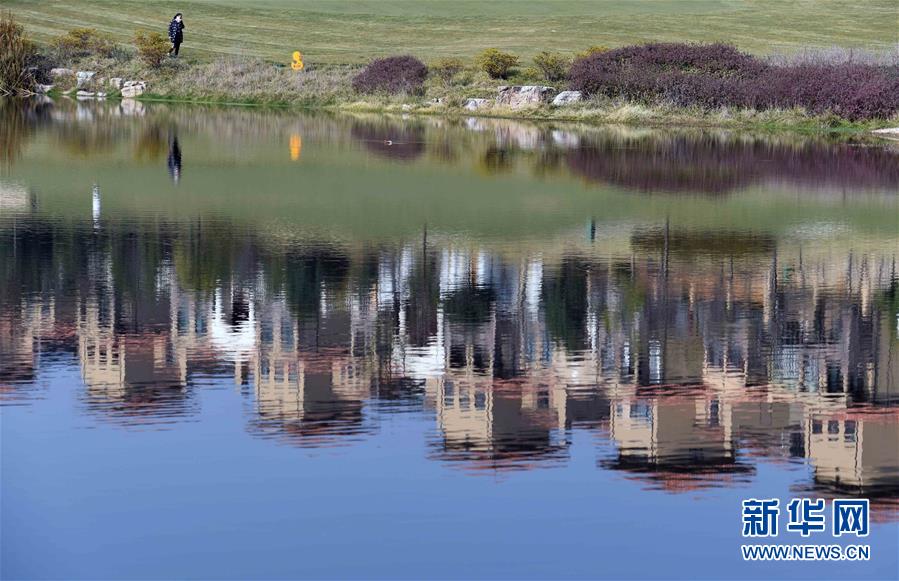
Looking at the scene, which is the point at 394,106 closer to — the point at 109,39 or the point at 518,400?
the point at 109,39

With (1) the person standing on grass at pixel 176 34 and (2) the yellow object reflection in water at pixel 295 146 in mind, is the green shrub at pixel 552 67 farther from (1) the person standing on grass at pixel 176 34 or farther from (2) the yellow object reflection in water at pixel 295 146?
(2) the yellow object reflection in water at pixel 295 146

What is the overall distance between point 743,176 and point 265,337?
21.8m

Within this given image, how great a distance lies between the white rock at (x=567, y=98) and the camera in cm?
6169

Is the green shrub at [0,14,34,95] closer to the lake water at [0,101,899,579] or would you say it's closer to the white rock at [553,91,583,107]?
the white rock at [553,91,583,107]

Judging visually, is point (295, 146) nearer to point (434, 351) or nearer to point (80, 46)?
point (434, 351)

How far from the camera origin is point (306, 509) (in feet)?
37.6

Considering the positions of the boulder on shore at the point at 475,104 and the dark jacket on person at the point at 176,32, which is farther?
the dark jacket on person at the point at 176,32

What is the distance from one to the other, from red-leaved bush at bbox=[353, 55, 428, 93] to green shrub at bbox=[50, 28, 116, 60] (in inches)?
621

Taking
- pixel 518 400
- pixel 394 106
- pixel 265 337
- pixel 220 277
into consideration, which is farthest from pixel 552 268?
pixel 394 106

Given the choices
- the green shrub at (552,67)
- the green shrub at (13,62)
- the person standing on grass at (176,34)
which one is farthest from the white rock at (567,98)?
Result: the green shrub at (13,62)

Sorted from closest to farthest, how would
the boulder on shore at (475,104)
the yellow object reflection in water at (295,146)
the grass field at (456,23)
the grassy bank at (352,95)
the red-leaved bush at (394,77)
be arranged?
the yellow object reflection in water at (295,146) → the grassy bank at (352,95) → the boulder on shore at (475,104) → the red-leaved bush at (394,77) → the grass field at (456,23)

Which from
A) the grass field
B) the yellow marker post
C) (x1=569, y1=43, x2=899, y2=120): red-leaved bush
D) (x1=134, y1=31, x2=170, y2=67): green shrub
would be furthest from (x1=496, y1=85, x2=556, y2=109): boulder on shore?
(x1=134, y1=31, x2=170, y2=67): green shrub

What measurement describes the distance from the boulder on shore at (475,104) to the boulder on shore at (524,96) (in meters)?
0.57

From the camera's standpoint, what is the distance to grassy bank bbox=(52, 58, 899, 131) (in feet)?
184
